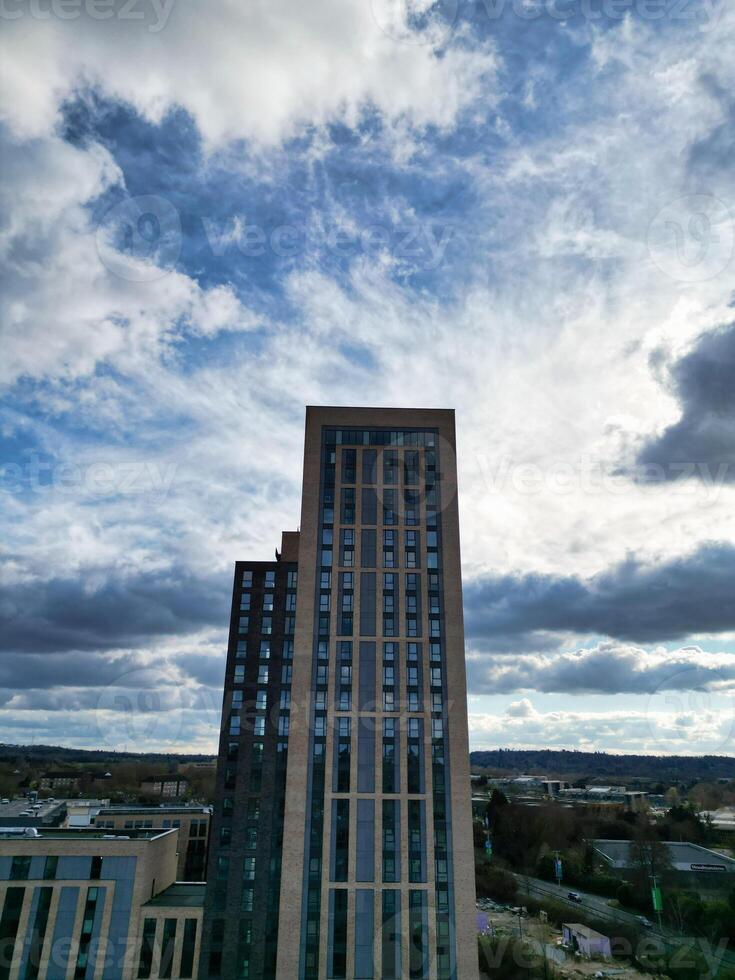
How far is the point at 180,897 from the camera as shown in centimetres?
6334

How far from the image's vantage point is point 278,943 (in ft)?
176

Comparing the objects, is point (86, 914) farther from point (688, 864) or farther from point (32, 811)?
point (688, 864)

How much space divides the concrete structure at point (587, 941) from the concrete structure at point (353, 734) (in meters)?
35.9

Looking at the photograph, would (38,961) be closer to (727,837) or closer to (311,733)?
(311,733)

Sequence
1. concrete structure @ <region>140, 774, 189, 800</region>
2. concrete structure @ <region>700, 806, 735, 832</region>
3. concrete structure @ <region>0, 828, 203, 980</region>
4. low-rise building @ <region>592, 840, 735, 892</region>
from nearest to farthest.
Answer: concrete structure @ <region>0, 828, 203, 980</region>, low-rise building @ <region>592, 840, 735, 892</region>, concrete structure @ <region>700, 806, 735, 832</region>, concrete structure @ <region>140, 774, 189, 800</region>

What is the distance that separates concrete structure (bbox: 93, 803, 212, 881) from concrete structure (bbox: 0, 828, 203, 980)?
84.4 feet

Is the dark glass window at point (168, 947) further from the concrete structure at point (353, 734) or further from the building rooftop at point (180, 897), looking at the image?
the concrete structure at point (353, 734)

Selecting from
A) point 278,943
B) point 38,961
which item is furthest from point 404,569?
point 38,961

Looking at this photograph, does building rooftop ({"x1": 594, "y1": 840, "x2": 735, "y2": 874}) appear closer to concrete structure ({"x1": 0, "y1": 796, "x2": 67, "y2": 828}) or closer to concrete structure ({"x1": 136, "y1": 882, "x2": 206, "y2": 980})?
concrete structure ({"x1": 136, "y1": 882, "x2": 206, "y2": 980})

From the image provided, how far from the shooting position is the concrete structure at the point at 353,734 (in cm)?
5416

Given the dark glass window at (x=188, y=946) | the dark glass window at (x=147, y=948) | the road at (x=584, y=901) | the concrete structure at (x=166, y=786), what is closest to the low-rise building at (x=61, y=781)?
the concrete structure at (x=166, y=786)

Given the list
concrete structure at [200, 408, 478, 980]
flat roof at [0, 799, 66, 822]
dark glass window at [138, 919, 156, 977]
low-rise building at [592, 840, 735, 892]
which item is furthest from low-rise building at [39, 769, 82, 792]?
low-rise building at [592, 840, 735, 892]

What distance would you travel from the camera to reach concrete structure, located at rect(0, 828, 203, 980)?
55656 mm

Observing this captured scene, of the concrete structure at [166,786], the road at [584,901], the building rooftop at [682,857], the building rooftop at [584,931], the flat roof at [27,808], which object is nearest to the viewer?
the building rooftop at [584,931]
